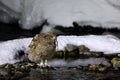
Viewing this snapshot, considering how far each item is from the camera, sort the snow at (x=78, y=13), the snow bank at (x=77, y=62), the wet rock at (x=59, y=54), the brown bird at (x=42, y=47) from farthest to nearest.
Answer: the snow at (x=78, y=13) < the wet rock at (x=59, y=54) < the snow bank at (x=77, y=62) < the brown bird at (x=42, y=47)

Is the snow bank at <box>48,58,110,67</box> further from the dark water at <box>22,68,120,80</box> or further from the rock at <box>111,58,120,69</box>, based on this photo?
the dark water at <box>22,68,120,80</box>

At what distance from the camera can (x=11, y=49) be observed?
922cm

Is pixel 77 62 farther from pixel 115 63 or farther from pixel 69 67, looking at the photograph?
pixel 115 63

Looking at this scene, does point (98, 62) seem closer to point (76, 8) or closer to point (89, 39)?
point (89, 39)

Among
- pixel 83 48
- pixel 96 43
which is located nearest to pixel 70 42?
pixel 83 48

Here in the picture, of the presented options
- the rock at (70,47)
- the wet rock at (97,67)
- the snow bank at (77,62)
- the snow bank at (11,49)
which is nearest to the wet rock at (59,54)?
the rock at (70,47)

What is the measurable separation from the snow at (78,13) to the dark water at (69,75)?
533 cm

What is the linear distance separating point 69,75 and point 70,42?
2.71 m

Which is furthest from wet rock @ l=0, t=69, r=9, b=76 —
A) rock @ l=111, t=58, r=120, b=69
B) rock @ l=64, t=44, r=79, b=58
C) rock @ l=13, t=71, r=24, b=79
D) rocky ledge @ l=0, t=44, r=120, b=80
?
rock @ l=111, t=58, r=120, b=69

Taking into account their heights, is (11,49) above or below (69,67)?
above

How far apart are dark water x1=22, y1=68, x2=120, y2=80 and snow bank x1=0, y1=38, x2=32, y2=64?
1.17 meters

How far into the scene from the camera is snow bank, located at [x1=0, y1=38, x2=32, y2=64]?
342 inches

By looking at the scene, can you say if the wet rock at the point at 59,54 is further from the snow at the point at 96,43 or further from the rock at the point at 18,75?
the rock at the point at 18,75

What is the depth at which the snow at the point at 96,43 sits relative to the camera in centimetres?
973
